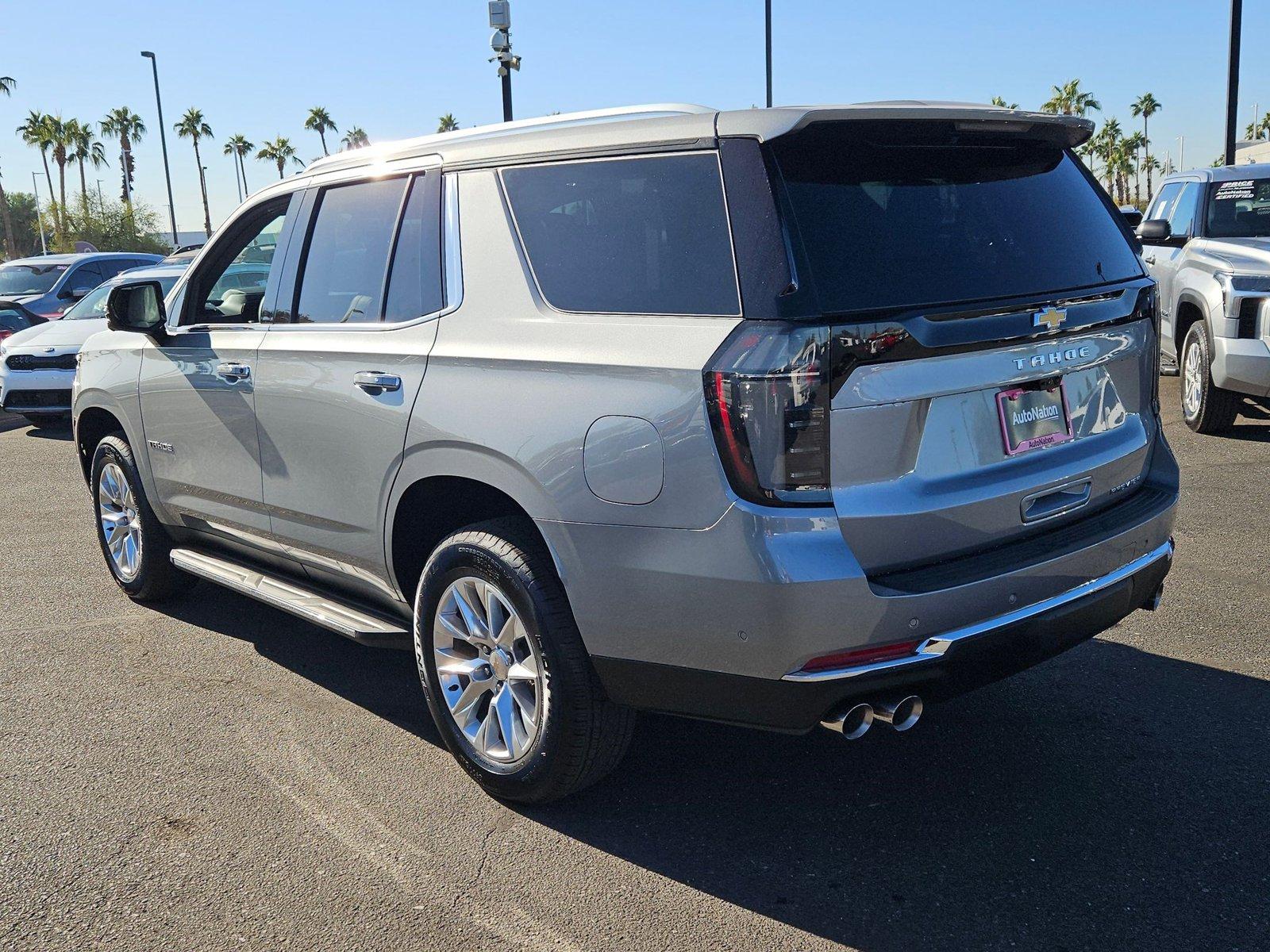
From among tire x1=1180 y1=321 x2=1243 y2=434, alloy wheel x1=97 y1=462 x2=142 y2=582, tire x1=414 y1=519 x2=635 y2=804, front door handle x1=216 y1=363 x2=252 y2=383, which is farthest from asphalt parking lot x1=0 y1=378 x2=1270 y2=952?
tire x1=1180 y1=321 x2=1243 y2=434

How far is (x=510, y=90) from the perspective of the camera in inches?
566

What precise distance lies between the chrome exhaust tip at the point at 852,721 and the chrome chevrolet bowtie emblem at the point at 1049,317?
1.11m

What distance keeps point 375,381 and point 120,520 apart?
2632 mm

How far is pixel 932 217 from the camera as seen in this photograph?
10.0 ft

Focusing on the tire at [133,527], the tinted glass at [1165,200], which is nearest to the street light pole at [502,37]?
the tinted glass at [1165,200]

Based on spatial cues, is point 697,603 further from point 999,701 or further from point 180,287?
point 180,287

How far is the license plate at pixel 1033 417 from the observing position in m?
3.04

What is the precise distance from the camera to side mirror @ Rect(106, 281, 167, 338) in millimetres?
4961

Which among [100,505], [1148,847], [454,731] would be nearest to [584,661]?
[454,731]

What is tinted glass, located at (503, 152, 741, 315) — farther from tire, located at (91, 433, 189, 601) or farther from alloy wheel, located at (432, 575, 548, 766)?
tire, located at (91, 433, 189, 601)

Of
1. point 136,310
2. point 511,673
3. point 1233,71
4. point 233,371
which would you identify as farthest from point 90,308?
point 1233,71

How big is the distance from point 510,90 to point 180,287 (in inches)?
400

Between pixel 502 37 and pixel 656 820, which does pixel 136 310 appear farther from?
pixel 502 37

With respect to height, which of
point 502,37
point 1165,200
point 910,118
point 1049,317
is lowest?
point 1049,317
